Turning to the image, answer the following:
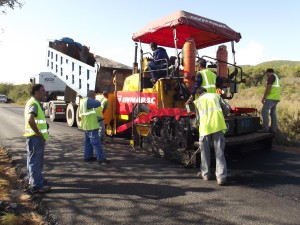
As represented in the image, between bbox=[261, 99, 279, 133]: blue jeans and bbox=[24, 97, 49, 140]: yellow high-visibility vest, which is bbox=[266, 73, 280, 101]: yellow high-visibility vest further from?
bbox=[24, 97, 49, 140]: yellow high-visibility vest

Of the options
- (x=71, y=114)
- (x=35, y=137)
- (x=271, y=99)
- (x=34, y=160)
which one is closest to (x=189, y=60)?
(x=271, y=99)

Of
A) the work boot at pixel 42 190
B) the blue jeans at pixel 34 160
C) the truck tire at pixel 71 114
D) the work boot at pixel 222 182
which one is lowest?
the work boot at pixel 42 190

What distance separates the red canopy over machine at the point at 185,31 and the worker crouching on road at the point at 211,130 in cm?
190

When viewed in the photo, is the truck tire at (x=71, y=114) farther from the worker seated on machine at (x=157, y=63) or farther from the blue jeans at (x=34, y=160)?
the blue jeans at (x=34, y=160)

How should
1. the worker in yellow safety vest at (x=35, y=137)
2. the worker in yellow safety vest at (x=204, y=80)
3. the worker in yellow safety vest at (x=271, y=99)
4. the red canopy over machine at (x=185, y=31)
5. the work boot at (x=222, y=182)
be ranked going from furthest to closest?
the worker in yellow safety vest at (x=271, y=99), the red canopy over machine at (x=185, y=31), the worker in yellow safety vest at (x=204, y=80), the work boot at (x=222, y=182), the worker in yellow safety vest at (x=35, y=137)

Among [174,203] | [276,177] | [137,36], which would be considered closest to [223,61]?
[137,36]

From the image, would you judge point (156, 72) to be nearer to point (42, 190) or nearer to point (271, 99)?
point (271, 99)

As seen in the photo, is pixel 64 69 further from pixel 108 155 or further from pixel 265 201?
pixel 265 201

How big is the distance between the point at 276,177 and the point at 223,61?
3.13 m

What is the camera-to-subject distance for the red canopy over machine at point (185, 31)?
649 cm

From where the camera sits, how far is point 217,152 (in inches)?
196

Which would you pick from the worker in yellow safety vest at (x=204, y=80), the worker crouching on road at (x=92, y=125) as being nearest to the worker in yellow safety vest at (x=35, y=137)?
the worker crouching on road at (x=92, y=125)

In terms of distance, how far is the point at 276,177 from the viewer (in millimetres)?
5203

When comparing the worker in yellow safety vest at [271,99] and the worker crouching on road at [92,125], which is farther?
the worker in yellow safety vest at [271,99]
